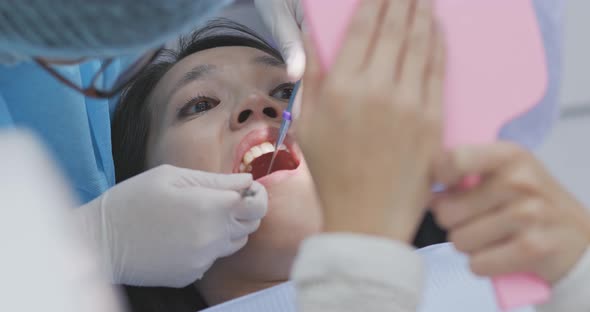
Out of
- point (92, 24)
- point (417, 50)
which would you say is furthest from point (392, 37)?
point (92, 24)

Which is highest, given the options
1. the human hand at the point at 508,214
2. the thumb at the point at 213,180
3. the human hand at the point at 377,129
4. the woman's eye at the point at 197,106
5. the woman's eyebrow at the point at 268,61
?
the human hand at the point at 377,129

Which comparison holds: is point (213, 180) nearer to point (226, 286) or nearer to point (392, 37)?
point (226, 286)

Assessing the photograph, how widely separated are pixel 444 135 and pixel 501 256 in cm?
17

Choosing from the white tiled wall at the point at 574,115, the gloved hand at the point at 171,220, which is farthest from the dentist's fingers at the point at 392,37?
the white tiled wall at the point at 574,115

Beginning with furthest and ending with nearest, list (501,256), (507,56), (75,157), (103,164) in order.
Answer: (103,164)
(75,157)
(507,56)
(501,256)

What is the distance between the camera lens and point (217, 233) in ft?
4.73

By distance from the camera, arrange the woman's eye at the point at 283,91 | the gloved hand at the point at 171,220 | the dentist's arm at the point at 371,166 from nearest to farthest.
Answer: the dentist's arm at the point at 371,166 → the gloved hand at the point at 171,220 → the woman's eye at the point at 283,91

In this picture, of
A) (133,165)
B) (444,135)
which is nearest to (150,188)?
(133,165)

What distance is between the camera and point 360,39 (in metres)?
0.88

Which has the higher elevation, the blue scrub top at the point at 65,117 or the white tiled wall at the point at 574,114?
the blue scrub top at the point at 65,117

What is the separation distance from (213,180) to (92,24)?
57 cm

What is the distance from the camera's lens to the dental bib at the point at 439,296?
1.50 meters

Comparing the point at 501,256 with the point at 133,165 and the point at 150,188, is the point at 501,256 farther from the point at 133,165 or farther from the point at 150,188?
the point at 133,165

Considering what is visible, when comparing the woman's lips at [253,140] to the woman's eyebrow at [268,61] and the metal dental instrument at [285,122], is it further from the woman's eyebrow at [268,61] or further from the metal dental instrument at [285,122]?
the woman's eyebrow at [268,61]
